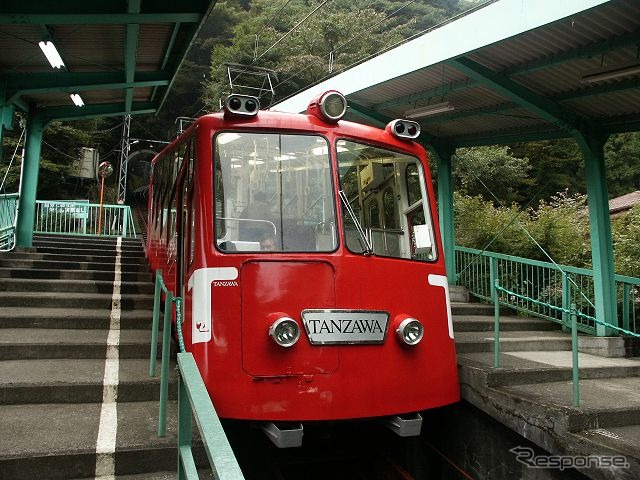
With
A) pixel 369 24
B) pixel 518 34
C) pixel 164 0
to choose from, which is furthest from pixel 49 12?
pixel 369 24

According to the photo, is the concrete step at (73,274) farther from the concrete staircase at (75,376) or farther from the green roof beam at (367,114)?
the green roof beam at (367,114)

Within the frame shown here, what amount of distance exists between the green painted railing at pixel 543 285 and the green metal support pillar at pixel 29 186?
775 cm

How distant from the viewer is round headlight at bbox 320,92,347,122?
188 inches

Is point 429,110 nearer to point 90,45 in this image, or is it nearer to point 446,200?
point 446,200

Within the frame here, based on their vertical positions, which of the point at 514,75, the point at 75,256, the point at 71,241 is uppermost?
the point at 514,75

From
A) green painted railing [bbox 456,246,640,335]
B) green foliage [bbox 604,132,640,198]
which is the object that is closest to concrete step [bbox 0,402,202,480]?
green painted railing [bbox 456,246,640,335]

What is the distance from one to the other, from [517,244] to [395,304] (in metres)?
7.36

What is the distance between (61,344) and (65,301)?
148 cm

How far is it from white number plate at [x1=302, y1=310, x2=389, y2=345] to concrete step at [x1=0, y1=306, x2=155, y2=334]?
2.89m

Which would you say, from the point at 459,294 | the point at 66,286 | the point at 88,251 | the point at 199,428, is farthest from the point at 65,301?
the point at 459,294

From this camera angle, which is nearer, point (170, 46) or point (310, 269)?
point (310, 269)

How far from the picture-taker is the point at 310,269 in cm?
416

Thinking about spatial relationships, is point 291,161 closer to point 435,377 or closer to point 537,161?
point 435,377

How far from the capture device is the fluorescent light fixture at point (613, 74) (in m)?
5.85
